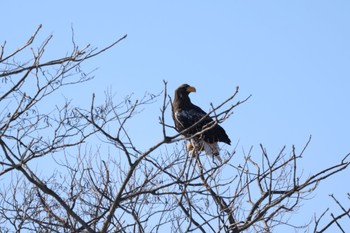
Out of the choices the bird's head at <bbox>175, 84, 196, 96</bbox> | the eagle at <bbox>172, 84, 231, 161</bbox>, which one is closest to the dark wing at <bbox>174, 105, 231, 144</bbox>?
the eagle at <bbox>172, 84, 231, 161</bbox>

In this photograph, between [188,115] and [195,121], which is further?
[188,115]

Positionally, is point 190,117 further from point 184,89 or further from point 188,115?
point 184,89

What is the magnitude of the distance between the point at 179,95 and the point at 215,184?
5833 mm

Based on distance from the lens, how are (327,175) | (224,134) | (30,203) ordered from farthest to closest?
(224,134) → (30,203) → (327,175)

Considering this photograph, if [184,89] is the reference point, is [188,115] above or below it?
below

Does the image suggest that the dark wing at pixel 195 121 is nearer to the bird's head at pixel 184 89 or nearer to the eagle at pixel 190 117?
the eagle at pixel 190 117

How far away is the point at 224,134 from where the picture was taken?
1090 centimetres

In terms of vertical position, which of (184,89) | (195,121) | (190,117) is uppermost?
(184,89)

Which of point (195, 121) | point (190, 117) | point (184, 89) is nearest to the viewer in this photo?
point (195, 121)

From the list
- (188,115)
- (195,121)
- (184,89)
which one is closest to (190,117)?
(188,115)

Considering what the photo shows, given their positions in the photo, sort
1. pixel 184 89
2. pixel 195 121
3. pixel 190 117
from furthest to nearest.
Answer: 1. pixel 184 89
2. pixel 190 117
3. pixel 195 121

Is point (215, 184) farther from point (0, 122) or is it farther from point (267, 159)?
point (0, 122)

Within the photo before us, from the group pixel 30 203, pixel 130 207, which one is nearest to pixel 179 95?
pixel 30 203

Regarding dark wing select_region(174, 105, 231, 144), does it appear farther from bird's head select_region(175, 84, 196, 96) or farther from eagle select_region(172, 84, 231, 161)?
bird's head select_region(175, 84, 196, 96)
